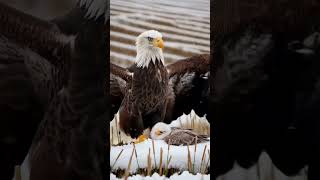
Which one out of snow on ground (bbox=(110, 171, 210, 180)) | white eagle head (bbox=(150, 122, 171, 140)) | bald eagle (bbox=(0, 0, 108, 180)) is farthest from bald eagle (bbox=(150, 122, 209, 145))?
bald eagle (bbox=(0, 0, 108, 180))

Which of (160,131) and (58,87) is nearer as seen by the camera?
(58,87)

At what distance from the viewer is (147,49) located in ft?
7.28

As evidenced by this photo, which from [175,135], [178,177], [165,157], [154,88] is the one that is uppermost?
→ [154,88]

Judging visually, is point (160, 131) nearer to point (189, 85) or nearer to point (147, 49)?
→ point (189, 85)

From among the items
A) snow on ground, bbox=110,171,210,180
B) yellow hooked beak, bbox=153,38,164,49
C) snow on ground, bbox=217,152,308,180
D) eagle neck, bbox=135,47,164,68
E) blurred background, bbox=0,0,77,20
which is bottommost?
snow on ground, bbox=110,171,210,180

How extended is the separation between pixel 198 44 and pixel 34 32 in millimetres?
904

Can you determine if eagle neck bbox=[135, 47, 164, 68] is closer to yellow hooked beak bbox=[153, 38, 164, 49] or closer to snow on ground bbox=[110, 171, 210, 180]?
yellow hooked beak bbox=[153, 38, 164, 49]

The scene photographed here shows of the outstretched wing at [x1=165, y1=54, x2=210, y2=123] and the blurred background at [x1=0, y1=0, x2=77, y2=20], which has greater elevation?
the blurred background at [x1=0, y1=0, x2=77, y2=20]

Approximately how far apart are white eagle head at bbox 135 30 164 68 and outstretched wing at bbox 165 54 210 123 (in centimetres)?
10

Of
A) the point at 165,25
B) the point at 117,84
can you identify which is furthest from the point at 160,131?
the point at 165,25

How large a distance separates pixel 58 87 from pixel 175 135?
2.29 feet

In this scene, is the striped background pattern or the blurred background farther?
the striped background pattern

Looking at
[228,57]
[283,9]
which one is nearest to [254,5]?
[283,9]

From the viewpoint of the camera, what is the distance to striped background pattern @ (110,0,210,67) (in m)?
2.20
